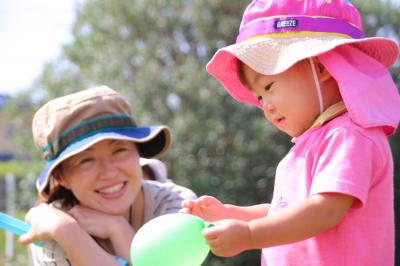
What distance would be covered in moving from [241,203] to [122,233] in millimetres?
4343

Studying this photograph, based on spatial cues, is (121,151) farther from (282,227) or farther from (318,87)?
(282,227)

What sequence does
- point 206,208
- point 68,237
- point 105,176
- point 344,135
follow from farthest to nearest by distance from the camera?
point 105,176
point 68,237
point 206,208
point 344,135

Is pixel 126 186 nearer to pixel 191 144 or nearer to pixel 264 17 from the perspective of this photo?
pixel 264 17

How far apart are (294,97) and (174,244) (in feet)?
1.99

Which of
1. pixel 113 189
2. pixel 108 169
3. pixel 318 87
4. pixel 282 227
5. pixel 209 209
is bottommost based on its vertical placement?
pixel 113 189

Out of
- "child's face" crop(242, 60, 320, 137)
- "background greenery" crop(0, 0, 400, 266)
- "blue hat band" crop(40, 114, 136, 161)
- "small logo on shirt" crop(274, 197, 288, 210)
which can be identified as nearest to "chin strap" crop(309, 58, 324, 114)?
"child's face" crop(242, 60, 320, 137)

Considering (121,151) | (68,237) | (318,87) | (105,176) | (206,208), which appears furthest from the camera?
(121,151)

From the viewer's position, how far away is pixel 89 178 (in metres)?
3.33

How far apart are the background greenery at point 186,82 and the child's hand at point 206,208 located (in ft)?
16.3

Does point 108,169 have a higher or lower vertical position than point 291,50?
lower

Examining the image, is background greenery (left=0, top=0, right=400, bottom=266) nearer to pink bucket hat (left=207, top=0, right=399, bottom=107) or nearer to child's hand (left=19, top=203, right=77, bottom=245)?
child's hand (left=19, top=203, right=77, bottom=245)

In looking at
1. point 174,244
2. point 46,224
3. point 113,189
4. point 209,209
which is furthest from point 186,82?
point 174,244

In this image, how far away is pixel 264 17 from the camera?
2.39 m

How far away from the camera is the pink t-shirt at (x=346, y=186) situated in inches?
82.0
